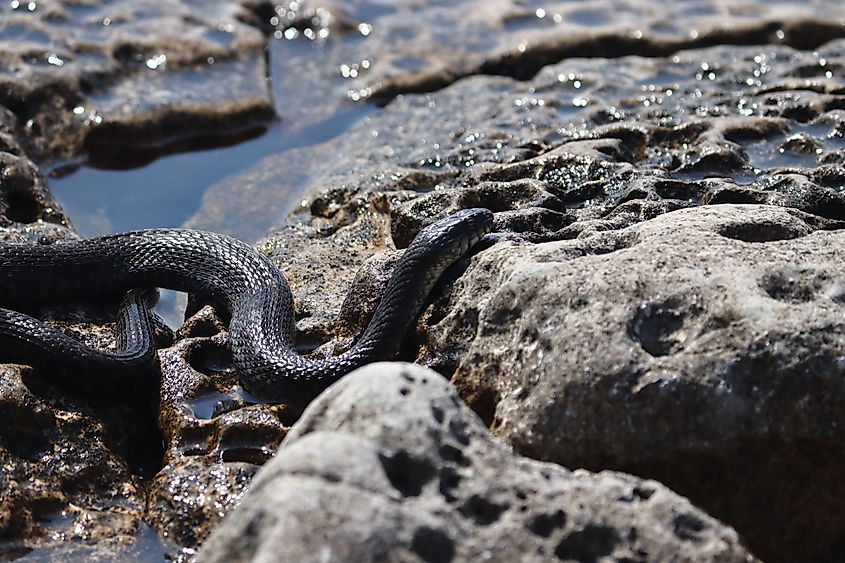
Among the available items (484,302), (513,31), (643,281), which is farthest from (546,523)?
(513,31)

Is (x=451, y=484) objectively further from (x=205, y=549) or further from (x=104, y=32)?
(x=104, y=32)

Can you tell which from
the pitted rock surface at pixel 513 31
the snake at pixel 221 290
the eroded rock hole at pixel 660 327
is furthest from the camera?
the pitted rock surface at pixel 513 31

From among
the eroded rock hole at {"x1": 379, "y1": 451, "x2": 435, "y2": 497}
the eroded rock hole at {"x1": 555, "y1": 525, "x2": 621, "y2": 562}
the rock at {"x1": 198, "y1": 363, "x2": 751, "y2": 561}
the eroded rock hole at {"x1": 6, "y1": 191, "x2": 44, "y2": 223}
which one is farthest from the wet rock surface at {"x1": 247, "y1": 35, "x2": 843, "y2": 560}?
the eroded rock hole at {"x1": 6, "y1": 191, "x2": 44, "y2": 223}

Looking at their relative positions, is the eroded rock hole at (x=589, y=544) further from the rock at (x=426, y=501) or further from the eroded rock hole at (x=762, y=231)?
the eroded rock hole at (x=762, y=231)

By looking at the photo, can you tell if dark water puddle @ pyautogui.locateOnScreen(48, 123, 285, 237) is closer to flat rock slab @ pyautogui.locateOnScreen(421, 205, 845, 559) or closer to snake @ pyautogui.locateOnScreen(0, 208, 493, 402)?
snake @ pyautogui.locateOnScreen(0, 208, 493, 402)

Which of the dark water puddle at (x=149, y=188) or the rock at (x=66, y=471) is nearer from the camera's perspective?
the rock at (x=66, y=471)

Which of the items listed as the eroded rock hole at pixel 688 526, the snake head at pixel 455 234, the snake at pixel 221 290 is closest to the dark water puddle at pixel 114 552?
the snake at pixel 221 290
